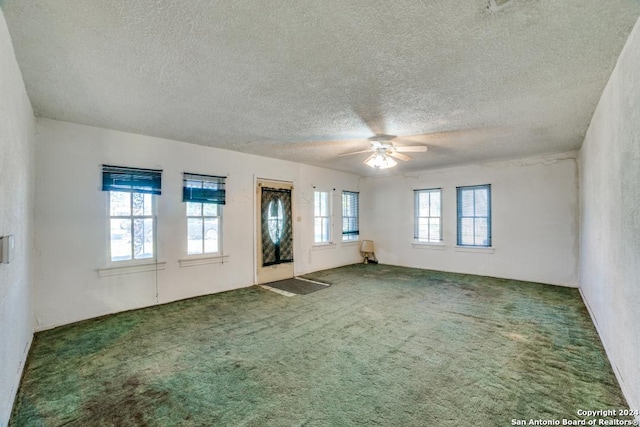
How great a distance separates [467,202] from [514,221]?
99 cm

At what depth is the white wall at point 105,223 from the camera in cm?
338

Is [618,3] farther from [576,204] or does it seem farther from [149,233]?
[149,233]

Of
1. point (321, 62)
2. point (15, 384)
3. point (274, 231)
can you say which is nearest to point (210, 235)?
point (274, 231)

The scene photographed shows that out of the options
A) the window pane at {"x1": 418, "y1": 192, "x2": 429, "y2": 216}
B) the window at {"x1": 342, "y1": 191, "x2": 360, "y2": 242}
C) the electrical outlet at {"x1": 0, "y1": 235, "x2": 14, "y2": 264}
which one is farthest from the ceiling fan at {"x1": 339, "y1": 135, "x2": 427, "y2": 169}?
the electrical outlet at {"x1": 0, "y1": 235, "x2": 14, "y2": 264}

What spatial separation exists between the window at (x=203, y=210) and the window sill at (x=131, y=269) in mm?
483

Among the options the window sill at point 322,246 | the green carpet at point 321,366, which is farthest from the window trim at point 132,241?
the window sill at point 322,246

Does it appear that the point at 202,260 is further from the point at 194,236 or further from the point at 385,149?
the point at 385,149

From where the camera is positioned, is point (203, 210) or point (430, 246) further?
point (430, 246)

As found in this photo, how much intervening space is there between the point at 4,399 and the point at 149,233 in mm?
2698

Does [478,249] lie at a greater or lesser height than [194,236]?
lesser

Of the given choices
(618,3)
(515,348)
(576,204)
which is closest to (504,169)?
(576,204)

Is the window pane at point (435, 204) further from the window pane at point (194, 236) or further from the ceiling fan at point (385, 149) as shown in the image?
the window pane at point (194, 236)

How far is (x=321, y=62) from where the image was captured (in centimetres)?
212

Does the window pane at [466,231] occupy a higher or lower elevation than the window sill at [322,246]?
higher
